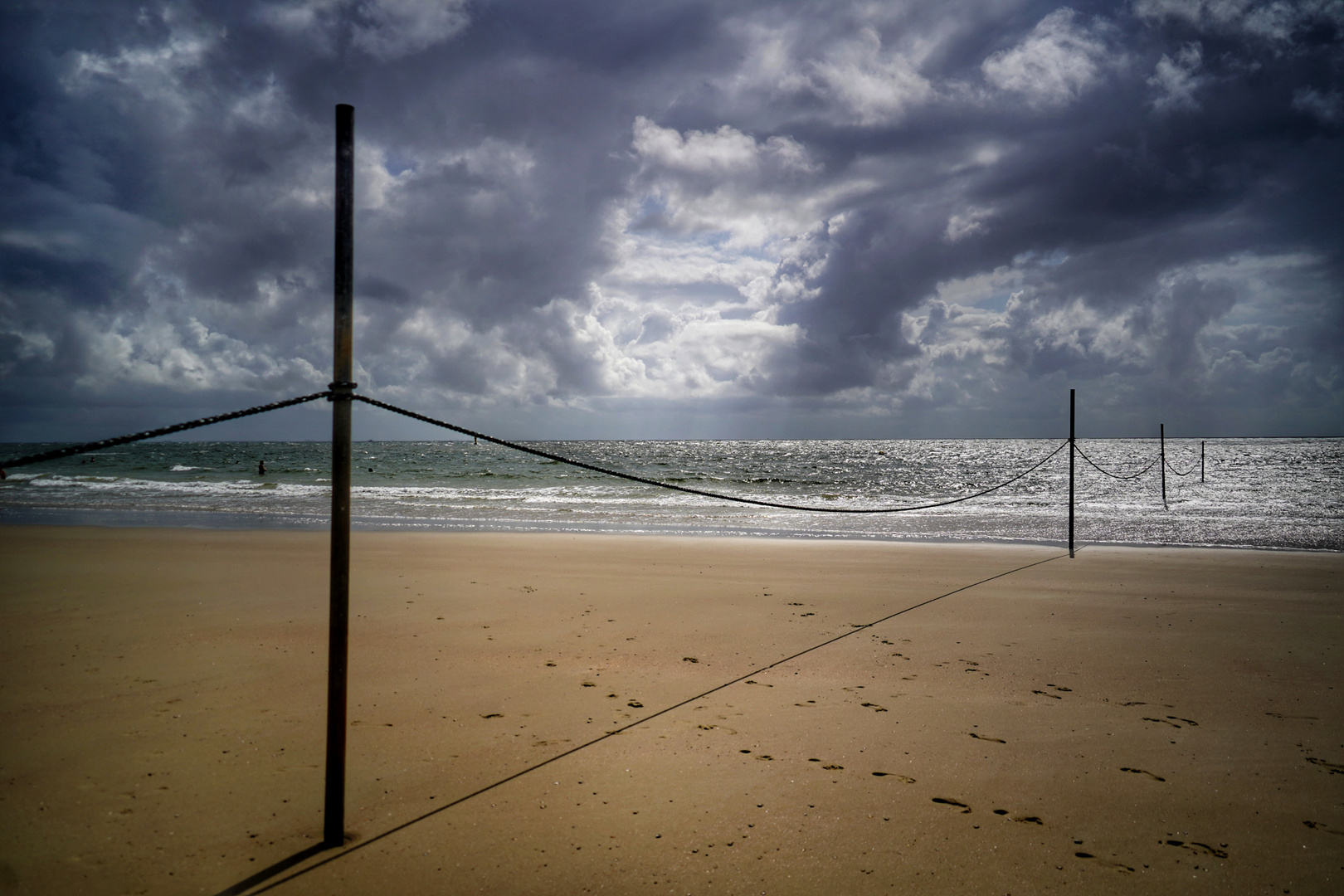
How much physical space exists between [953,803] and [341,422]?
3.64 meters

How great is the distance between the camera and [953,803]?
3533 millimetres

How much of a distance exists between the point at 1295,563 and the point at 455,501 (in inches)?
951

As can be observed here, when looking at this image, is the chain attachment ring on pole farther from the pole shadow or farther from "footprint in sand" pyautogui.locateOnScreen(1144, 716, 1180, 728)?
"footprint in sand" pyautogui.locateOnScreen(1144, 716, 1180, 728)

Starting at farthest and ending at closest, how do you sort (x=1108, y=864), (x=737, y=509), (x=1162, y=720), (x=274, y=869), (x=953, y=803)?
(x=737, y=509) → (x=1162, y=720) → (x=953, y=803) → (x=1108, y=864) → (x=274, y=869)

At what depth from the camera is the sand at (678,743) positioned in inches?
119

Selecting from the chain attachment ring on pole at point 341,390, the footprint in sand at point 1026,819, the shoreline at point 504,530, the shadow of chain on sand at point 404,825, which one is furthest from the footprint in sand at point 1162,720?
the shoreline at point 504,530

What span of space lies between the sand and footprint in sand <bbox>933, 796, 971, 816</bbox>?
28 millimetres

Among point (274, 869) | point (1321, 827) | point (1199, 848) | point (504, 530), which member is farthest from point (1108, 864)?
point (504, 530)

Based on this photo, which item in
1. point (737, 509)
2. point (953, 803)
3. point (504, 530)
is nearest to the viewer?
point (953, 803)

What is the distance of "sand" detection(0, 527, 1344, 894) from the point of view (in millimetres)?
3023

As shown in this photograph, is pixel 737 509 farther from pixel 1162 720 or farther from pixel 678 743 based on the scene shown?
pixel 678 743

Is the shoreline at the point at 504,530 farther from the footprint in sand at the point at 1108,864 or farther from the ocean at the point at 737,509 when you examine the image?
the footprint in sand at the point at 1108,864

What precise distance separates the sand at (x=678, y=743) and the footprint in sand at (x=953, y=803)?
0.03 meters

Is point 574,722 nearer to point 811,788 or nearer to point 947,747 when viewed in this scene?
point 811,788
